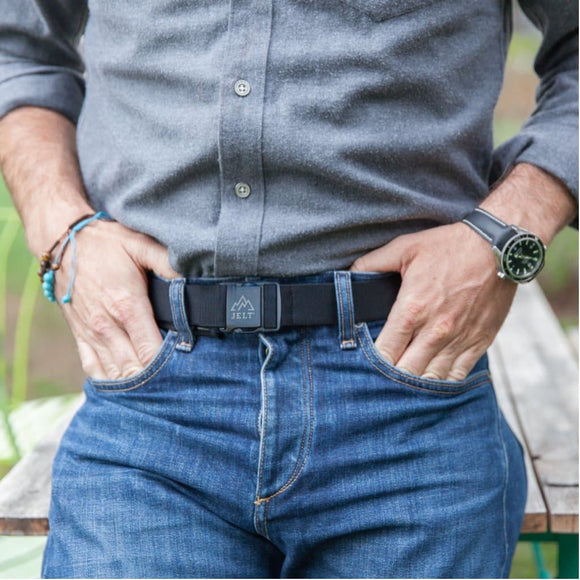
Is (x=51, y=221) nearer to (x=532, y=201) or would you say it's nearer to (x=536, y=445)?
(x=532, y=201)

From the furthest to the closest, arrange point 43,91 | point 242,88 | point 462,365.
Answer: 1. point 43,91
2. point 462,365
3. point 242,88

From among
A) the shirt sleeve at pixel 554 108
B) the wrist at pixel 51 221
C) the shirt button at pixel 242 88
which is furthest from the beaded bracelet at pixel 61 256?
the shirt sleeve at pixel 554 108

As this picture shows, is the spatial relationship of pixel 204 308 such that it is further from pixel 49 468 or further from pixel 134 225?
pixel 49 468

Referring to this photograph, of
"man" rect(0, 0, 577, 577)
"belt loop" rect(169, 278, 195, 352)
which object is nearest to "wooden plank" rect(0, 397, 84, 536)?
"man" rect(0, 0, 577, 577)

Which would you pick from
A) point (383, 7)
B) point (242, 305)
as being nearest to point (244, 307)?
point (242, 305)

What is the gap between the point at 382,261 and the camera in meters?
1.23

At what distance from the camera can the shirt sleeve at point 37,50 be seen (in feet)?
4.84

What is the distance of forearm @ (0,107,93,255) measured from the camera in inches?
54.3

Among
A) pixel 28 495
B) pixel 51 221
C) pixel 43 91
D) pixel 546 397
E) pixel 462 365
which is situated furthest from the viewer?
pixel 546 397

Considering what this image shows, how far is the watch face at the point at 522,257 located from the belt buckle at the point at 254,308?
364 mm

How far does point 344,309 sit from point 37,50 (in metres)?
0.82

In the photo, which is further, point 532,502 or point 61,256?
point 532,502

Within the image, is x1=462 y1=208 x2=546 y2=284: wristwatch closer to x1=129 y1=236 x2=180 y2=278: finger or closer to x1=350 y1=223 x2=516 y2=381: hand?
x1=350 y1=223 x2=516 y2=381: hand

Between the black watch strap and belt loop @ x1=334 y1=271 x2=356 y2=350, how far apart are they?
229mm
